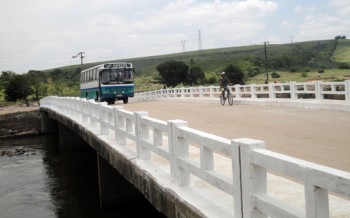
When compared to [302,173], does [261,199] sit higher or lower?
lower

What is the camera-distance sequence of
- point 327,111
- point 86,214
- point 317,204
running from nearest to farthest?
point 317,204, point 86,214, point 327,111

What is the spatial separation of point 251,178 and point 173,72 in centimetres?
7707

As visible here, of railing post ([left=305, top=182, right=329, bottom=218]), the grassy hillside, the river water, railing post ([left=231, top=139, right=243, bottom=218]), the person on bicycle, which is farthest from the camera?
the grassy hillside

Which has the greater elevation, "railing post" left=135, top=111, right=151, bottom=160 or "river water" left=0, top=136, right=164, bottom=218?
"railing post" left=135, top=111, right=151, bottom=160

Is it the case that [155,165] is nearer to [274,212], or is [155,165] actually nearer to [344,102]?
[274,212]

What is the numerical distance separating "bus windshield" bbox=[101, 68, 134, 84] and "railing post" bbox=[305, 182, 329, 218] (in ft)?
97.7

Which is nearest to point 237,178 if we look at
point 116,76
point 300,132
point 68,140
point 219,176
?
point 219,176

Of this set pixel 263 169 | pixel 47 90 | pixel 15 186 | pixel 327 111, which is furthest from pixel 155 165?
pixel 47 90

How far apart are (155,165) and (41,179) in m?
12.3

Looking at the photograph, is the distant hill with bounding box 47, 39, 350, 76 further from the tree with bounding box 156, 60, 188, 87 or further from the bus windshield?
the bus windshield

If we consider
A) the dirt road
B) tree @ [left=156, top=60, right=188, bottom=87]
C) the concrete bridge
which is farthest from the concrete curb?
tree @ [left=156, top=60, right=188, bottom=87]

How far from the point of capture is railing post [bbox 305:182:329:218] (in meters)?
3.04

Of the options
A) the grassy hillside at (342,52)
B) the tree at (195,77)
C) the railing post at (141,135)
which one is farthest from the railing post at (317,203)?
the grassy hillside at (342,52)

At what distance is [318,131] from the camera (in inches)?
417
